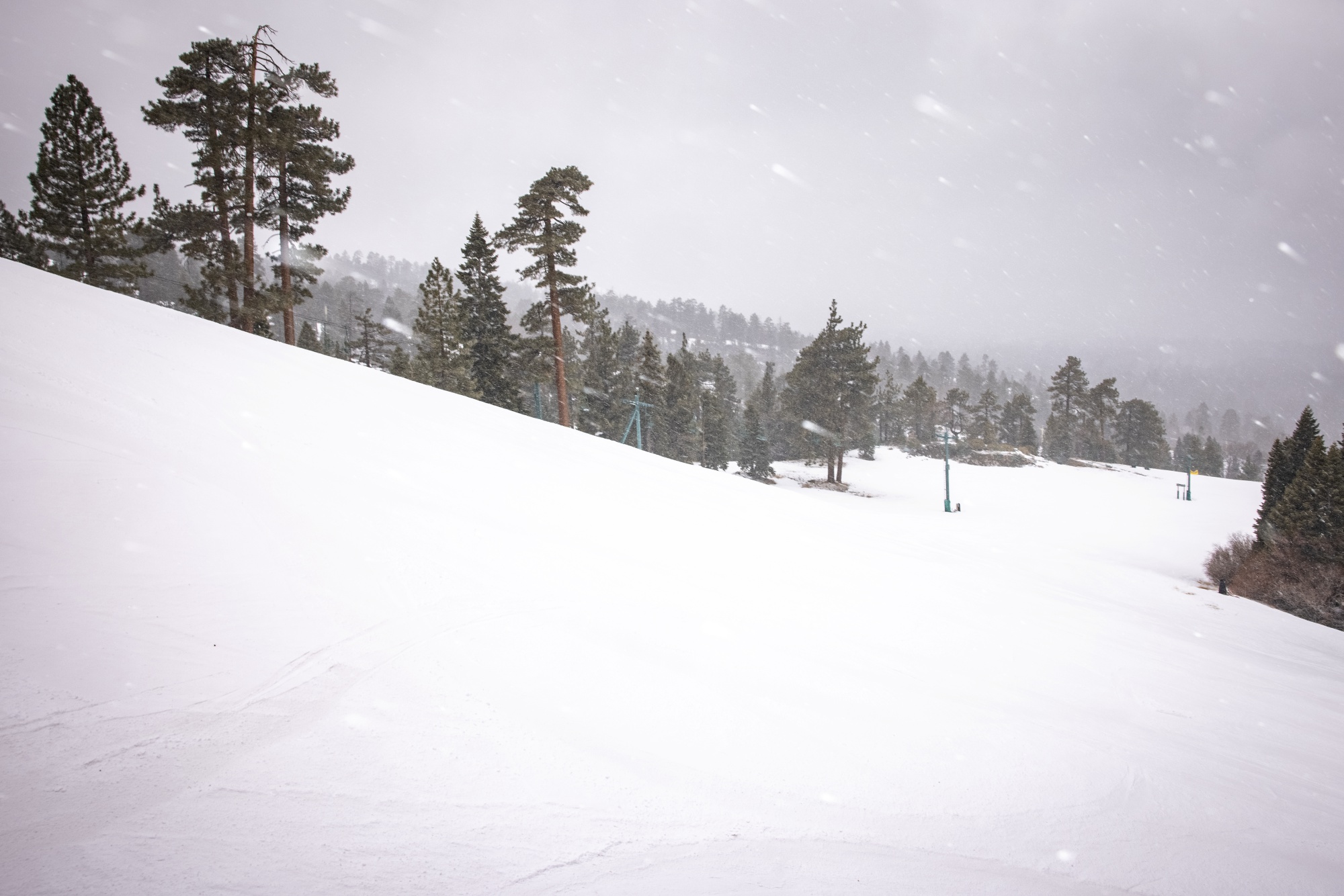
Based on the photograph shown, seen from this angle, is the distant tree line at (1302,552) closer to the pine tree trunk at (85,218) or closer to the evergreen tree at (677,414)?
the evergreen tree at (677,414)

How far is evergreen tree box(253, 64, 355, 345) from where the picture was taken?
1530 cm

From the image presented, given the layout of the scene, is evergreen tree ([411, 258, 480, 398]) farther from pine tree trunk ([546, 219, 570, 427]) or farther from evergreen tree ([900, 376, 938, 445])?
evergreen tree ([900, 376, 938, 445])

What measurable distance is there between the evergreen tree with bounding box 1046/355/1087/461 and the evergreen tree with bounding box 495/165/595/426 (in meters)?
67.7

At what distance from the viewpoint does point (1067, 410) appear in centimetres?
6581

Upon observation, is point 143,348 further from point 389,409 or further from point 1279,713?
point 1279,713

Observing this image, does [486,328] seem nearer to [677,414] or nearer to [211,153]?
[211,153]

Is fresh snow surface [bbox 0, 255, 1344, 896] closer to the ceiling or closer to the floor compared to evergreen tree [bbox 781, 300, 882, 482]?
closer to the floor

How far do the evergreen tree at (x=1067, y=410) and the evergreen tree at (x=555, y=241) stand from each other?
6765 centimetres

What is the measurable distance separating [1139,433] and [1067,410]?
832 centimetres

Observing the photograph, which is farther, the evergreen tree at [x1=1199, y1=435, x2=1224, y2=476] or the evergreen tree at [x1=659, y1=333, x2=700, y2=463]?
the evergreen tree at [x1=1199, y1=435, x2=1224, y2=476]

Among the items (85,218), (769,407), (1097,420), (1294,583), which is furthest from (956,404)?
(85,218)

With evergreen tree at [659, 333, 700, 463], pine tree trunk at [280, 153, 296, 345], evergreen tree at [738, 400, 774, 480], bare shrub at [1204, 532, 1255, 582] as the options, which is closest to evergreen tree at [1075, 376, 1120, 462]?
evergreen tree at [738, 400, 774, 480]

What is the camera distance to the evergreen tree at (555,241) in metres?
19.3

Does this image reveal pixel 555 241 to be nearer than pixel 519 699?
No
